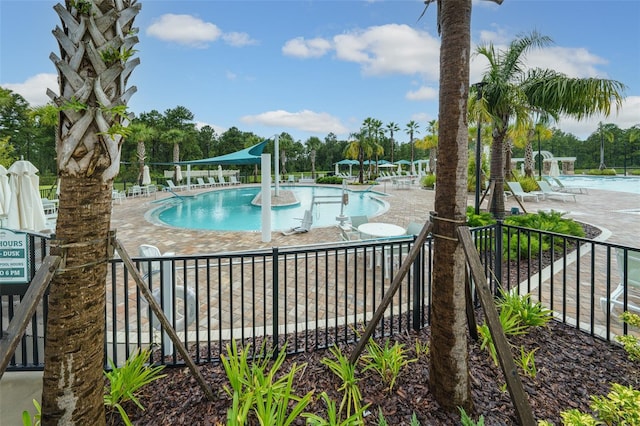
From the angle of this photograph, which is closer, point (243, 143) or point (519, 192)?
point (519, 192)

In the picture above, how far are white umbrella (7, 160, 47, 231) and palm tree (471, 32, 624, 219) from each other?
10276 mm

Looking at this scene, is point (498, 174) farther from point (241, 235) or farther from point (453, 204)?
point (453, 204)

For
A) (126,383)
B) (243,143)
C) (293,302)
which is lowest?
(293,302)

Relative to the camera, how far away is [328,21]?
12.4m

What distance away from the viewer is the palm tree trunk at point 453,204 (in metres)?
→ 2.12

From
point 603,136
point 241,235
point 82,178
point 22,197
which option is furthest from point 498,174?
point 603,136

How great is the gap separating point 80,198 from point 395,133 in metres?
41.9

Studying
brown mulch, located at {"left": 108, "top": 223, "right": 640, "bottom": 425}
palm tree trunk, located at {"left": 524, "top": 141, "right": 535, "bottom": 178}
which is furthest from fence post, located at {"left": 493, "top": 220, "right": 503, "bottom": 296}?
palm tree trunk, located at {"left": 524, "top": 141, "right": 535, "bottom": 178}

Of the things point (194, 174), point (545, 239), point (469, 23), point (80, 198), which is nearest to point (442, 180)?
point (469, 23)

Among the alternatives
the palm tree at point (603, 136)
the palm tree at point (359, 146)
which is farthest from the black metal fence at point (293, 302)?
the palm tree at point (603, 136)

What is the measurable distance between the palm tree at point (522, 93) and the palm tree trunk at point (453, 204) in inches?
282

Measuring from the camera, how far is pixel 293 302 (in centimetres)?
438

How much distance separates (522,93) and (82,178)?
1025 centimetres

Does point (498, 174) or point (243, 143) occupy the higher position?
point (243, 143)
